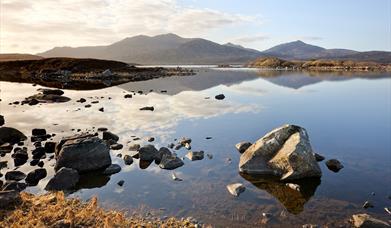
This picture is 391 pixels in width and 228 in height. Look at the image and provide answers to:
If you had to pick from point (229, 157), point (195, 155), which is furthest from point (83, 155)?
point (229, 157)

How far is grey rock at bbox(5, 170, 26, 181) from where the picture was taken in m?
18.6

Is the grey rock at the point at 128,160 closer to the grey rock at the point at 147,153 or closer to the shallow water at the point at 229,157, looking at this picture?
the shallow water at the point at 229,157

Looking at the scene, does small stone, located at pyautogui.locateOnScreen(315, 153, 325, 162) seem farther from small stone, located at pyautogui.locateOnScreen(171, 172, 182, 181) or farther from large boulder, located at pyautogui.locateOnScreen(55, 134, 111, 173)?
large boulder, located at pyautogui.locateOnScreen(55, 134, 111, 173)

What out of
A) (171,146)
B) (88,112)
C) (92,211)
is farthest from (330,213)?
(88,112)

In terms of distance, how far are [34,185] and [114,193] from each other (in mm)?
4376

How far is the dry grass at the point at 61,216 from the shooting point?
11.9 m

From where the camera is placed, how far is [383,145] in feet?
86.7

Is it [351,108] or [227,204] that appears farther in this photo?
[351,108]

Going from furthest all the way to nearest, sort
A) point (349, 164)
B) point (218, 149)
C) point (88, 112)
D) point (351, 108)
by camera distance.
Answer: point (351, 108)
point (88, 112)
point (218, 149)
point (349, 164)

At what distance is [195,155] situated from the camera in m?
22.8

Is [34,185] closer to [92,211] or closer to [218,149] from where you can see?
[92,211]

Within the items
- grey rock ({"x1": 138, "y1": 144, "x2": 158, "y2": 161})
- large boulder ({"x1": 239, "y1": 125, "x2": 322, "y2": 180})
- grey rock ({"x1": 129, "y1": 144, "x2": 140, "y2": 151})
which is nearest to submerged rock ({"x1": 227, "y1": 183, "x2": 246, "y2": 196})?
large boulder ({"x1": 239, "y1": 125, "x2": 322, "y2": 180})

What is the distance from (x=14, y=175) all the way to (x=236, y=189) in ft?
38.7

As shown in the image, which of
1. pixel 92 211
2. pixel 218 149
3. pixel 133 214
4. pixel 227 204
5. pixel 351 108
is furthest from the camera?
pixel 351 108
